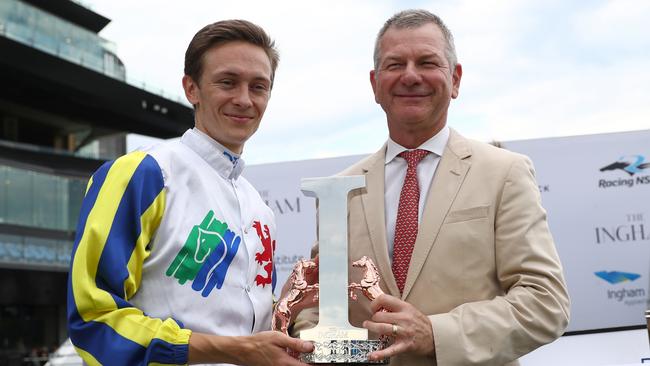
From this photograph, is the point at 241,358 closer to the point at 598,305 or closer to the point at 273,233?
the point at 273,233

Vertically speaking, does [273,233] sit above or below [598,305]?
above

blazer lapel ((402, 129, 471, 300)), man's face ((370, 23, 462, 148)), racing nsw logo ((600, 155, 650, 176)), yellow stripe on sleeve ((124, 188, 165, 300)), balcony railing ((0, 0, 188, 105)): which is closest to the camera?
yellow stripe on sleeve ((124, 188, 165, 300))

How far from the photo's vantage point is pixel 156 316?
2.19m

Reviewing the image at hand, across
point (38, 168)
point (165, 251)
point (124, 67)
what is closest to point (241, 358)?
point (165, 251)

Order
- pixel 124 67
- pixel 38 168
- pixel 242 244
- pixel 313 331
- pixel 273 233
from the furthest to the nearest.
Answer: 1. pixel 124 67
2. pixel 38 168
3. pixel 273 233
4. pixel 242 244
5. pixel 313 331

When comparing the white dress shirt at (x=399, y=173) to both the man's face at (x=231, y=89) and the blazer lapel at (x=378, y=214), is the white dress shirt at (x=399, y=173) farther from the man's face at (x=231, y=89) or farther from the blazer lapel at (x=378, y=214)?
the man's face at (x=231, y=89)

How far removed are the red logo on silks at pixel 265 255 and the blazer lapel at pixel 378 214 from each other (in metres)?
0.35

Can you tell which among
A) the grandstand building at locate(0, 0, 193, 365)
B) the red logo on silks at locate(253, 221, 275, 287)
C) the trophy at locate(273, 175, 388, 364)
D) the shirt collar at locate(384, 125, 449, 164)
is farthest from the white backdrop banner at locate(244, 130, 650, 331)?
the grandstand building at locate(0, 0, 193, 365)

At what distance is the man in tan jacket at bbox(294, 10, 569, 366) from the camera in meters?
2.15

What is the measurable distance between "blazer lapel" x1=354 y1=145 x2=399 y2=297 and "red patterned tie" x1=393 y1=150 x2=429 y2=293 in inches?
1.3

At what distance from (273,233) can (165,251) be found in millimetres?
571

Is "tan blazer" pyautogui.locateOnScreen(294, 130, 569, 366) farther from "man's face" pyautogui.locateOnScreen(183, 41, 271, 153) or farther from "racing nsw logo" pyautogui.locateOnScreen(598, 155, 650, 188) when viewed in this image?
"racing nsw logo" pyautogui.locateOnScreen(598, 155, 650, 188)

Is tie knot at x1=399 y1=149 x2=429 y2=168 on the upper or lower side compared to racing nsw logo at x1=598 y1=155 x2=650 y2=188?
lower

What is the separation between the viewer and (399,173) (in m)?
2.60
